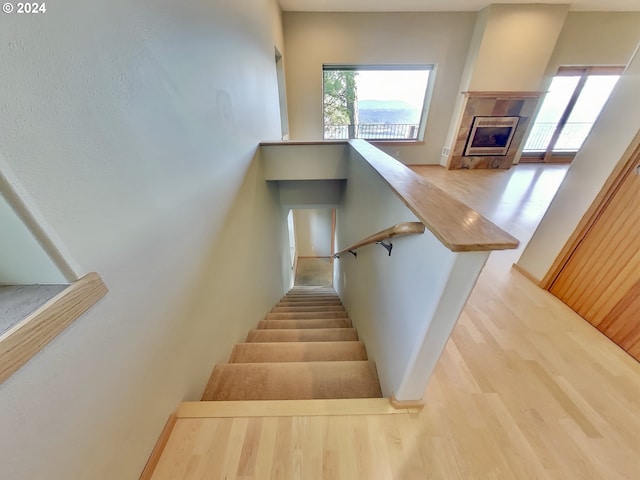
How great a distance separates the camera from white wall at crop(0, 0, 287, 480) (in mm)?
514

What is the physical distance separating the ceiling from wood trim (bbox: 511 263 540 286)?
4.90 meters

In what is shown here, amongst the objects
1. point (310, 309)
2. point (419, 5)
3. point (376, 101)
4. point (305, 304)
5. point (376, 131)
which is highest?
point (419, 5)

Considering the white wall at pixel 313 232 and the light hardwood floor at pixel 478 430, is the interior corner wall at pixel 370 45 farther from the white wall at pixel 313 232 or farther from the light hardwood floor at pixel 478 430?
the light hardwood floor at pixel 478 430

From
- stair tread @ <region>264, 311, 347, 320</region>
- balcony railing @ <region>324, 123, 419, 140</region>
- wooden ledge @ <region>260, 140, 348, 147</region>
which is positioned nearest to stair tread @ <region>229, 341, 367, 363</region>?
stair tread @ <region>264, 311, 347, 320</region>

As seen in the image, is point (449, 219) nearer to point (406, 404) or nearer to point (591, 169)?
Answer: point (406, 404)

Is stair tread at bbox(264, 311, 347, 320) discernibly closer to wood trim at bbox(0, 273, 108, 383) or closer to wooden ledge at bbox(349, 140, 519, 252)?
wooden ledge at bbox(349, 140, 519, 252)

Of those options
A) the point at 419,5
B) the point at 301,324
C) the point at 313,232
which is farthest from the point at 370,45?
the point at 301,324

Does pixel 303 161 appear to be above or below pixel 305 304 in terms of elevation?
above

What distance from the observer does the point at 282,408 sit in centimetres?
107

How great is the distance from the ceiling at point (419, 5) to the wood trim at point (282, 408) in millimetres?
5709

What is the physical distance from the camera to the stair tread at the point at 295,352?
1.65m

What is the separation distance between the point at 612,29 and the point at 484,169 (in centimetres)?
325

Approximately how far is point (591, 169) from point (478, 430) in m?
1.78

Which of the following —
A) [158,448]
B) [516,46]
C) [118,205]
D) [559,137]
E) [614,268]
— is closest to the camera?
[118,205]
